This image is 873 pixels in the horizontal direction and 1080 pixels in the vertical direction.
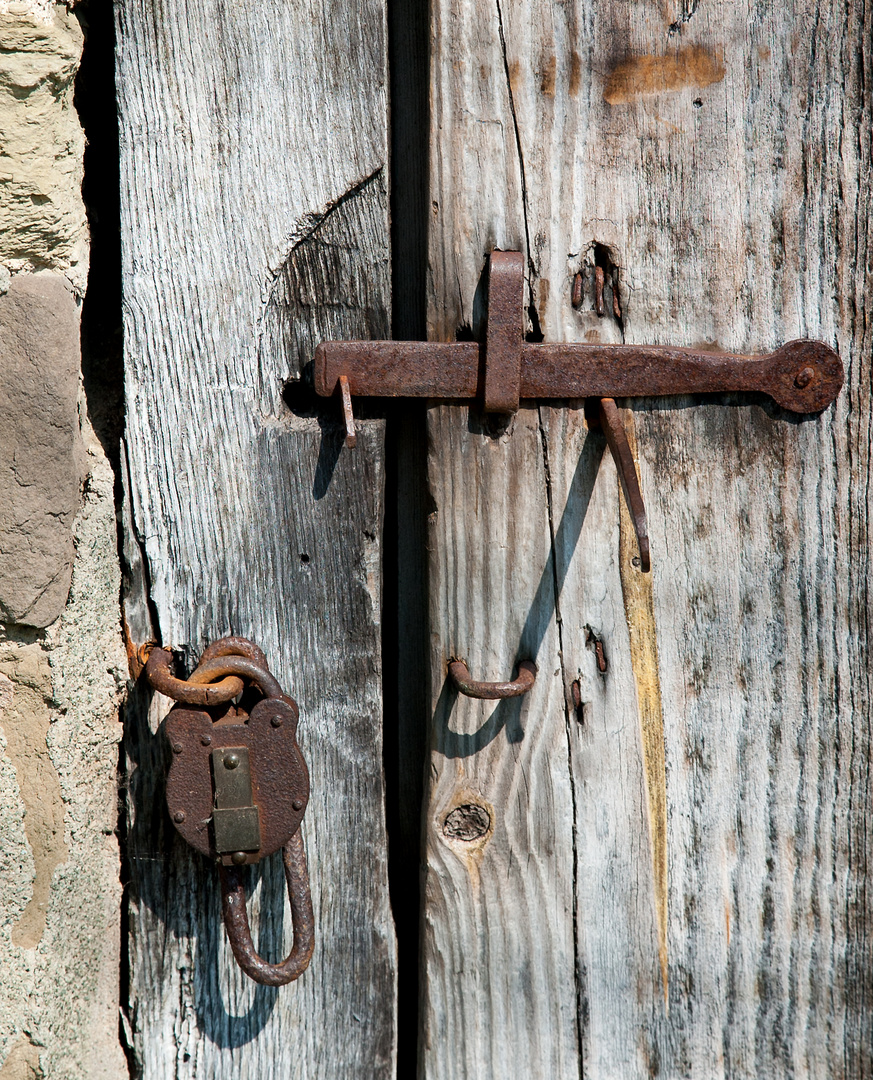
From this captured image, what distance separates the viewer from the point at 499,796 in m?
0.84

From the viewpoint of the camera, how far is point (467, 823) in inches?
33.1

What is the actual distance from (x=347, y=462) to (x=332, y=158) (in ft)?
0.97

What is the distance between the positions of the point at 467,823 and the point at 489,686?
0.18m

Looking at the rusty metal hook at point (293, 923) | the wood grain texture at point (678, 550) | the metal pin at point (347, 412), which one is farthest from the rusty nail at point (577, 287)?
the rusty metal hook at point (293, 923)

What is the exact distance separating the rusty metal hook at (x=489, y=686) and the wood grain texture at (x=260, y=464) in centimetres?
10

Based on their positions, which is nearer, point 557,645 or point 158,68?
point 158,68

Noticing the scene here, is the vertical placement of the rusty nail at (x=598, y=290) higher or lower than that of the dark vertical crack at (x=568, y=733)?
higher

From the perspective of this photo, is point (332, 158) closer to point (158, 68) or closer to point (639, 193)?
point (158, 68)

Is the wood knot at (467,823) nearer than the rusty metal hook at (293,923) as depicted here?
No

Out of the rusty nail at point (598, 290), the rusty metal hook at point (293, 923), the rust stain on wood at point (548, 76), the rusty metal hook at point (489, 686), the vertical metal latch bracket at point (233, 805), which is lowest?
the rusty metal hook at point (293, 923)

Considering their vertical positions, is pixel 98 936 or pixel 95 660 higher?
pixel 95 660

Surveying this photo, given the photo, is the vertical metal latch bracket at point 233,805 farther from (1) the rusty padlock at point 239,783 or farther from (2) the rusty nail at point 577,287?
(2) the rusty nail at point 577,287

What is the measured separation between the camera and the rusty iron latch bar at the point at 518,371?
751mm

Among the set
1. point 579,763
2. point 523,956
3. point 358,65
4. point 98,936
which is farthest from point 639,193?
point 98,936
